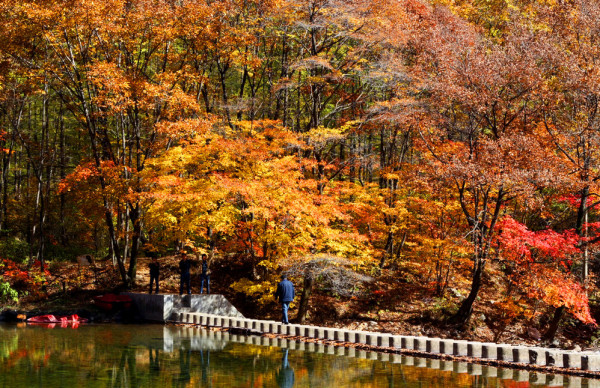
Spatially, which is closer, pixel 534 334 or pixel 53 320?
pixel 53 320

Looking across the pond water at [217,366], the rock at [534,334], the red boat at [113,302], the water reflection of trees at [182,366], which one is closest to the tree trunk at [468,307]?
the rock at [534,334]

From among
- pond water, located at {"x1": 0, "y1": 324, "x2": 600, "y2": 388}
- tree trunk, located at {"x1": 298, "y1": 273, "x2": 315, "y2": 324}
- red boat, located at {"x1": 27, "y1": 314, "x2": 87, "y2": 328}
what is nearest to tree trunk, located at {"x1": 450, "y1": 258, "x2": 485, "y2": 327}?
tree trunk, located at {"x1": 298, "y1": 273, "x2": 315, "y2": 324}

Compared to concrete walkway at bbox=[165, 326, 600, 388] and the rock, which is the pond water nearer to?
concrete walkway at bbox=[165, 326, 600, 388]

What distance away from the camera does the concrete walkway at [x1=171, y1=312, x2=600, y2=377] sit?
38.3 ft

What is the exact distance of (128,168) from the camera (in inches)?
883

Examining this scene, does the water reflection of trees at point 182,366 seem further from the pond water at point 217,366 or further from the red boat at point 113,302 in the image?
the red boat at point 113,302

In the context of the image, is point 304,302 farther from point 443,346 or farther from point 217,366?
point 217,366

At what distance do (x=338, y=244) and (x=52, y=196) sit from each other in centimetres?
1854

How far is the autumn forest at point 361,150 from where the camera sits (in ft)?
61.4

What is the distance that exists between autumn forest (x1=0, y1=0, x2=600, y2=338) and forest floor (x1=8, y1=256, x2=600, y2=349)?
236 mm

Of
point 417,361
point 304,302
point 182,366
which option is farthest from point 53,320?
point 417,361

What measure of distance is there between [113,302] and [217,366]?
1161 cm

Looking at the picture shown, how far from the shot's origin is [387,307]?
916 inches

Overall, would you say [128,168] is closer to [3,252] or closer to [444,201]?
[3,252]
